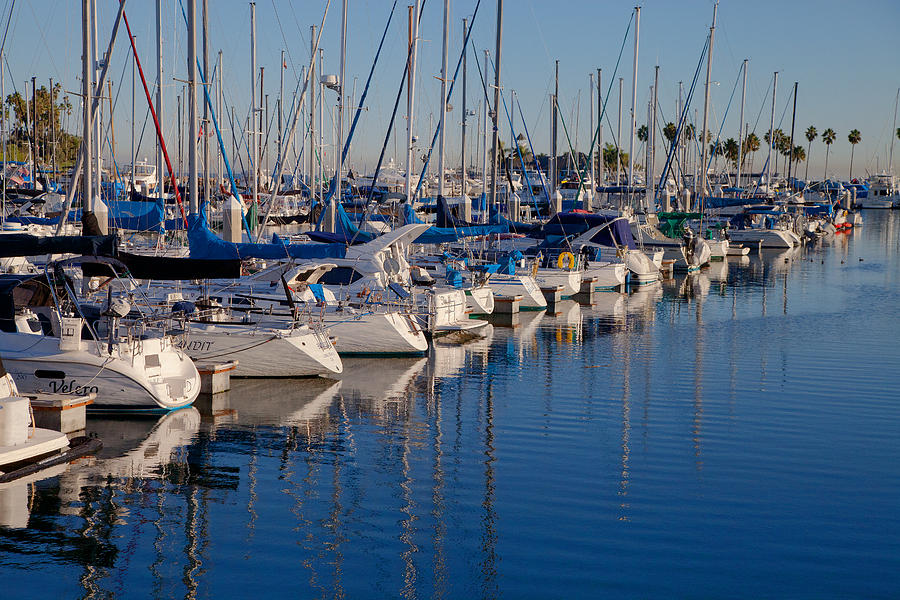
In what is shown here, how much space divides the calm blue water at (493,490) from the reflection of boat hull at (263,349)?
1.29 ft

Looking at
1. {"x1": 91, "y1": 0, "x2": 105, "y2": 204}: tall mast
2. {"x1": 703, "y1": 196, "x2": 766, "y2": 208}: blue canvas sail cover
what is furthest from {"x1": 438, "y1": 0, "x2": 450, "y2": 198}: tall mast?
{"x1": 703, "y1": 196, "x2": 766, "y2": 208}: blue canvas sail cover

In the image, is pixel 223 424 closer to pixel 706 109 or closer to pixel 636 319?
pixel 636 319

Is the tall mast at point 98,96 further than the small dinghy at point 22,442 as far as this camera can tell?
Yes

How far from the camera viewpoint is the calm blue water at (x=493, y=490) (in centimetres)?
1037

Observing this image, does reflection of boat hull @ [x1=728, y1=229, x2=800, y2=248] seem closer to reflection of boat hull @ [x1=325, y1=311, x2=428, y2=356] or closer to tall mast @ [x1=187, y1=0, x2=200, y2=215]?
reflection of boat hull @ [x1=325, y1=311, x2=428, y2=356]

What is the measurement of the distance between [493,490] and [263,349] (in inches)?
300

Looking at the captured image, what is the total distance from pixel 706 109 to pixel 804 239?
78.4ft

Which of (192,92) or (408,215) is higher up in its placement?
(192,92)

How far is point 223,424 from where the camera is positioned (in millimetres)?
16578

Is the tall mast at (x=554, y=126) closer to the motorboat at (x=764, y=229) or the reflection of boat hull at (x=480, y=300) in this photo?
the motorboat at (x=764, y=229)

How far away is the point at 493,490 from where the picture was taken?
13195 millimetres

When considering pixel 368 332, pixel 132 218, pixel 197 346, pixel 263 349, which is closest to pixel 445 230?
pixel 368 332

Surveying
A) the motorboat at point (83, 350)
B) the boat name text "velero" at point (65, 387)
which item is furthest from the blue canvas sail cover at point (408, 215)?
the boat name text "velero" at point (65, 387)

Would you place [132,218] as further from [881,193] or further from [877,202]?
[881,193]
